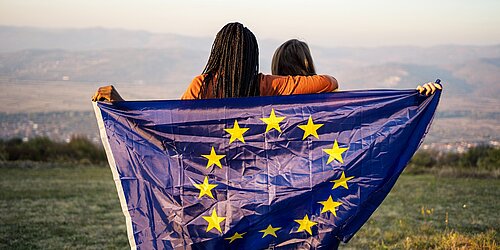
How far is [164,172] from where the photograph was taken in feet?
15.2

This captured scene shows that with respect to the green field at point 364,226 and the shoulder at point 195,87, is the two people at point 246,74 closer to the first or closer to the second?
the shoulder at point 195,87

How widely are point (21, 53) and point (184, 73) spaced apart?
22287mm

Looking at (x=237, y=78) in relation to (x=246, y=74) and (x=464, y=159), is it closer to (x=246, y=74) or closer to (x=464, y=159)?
(x=246, y=74)

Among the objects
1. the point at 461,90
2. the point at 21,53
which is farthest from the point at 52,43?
the point at 461,90

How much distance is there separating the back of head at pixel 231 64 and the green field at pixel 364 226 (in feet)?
12.3

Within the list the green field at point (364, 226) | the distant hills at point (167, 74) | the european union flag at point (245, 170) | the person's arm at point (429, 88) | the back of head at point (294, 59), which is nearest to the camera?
the european union flag at point (245, 170)

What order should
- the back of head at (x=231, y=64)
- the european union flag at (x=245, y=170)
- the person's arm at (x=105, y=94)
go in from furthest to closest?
the person's arm at (x=105, y=94) < the european union flag at (x=245, y=170) < the back of head at (x=231, y=64)

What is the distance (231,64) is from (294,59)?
2.10 feet

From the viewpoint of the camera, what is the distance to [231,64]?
439cm

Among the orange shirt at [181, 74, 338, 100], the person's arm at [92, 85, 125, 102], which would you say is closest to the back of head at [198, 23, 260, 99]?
the orange shirt at [181, 74, 338, 100]

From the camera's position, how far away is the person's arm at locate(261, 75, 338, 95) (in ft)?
15.3

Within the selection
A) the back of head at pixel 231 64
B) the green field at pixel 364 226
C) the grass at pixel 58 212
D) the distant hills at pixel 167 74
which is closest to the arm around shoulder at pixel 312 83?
the back of head at pixel 231 64

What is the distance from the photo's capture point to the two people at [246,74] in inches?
174

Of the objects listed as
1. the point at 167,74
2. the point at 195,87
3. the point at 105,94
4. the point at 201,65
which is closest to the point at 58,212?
the point at 105,94
